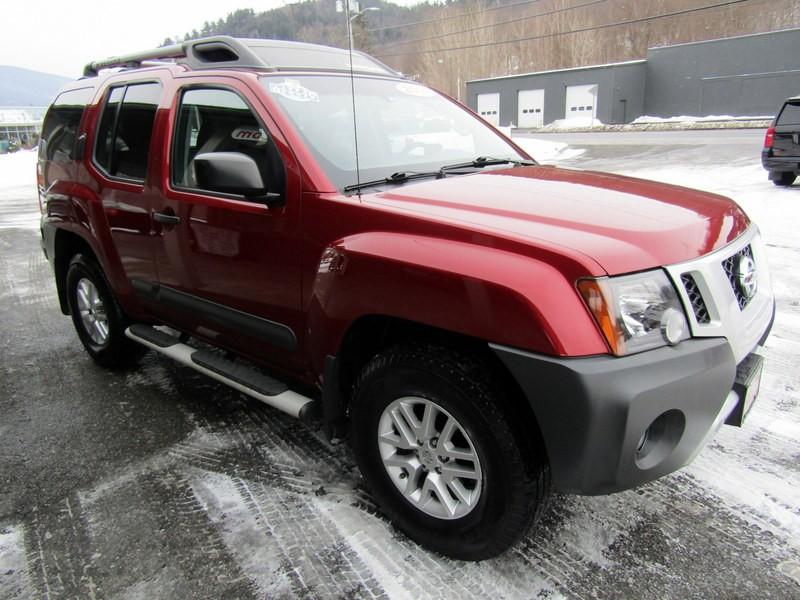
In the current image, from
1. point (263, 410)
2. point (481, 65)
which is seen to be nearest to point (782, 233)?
point (263, 410)

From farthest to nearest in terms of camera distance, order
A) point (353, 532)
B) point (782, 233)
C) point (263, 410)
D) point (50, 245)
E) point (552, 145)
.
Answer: point (552, 145), point (782, 233), point (50, 245), point (263, 410), point (353, 532)

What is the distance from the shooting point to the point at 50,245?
4395 mm

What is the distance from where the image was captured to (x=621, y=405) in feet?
5.62

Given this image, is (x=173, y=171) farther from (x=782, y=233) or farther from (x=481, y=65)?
(x=481, y=65)

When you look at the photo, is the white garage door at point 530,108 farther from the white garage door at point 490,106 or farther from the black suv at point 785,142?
the black suv at point 785,142

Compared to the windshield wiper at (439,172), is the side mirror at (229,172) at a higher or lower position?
higher

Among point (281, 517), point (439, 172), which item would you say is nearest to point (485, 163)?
point (439, 172)

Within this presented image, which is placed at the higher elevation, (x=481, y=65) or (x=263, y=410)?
(x=481, y=65)

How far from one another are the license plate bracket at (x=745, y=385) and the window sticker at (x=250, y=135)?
2141 millimetres

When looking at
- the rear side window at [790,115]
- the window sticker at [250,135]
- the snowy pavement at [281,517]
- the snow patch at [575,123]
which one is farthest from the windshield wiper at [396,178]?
the snow patch at [575,123]

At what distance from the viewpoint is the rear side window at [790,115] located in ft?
33.7

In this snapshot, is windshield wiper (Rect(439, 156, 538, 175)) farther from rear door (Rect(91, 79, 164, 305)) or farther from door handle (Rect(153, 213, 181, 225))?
A: rear door (Rect(91, 79, 164, 305))

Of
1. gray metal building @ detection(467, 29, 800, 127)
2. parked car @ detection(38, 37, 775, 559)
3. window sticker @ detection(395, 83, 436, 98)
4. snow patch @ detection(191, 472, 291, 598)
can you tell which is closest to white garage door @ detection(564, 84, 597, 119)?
gray metal building @ detection(467, 29, 800, 127)

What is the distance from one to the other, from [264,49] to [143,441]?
7.16 feet
